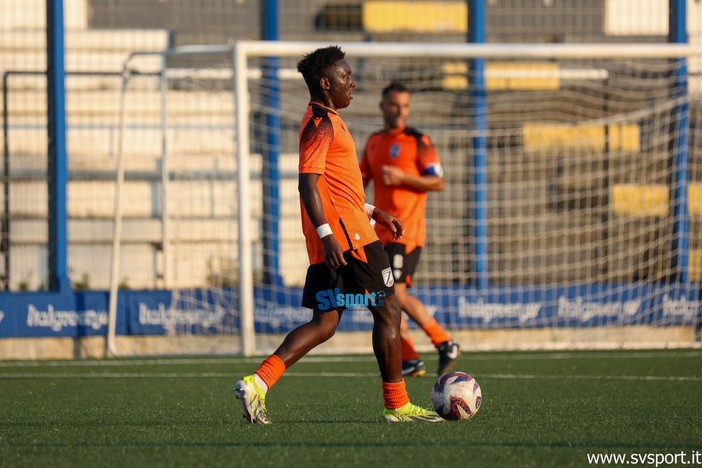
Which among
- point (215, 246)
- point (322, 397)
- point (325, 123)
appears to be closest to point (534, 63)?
point (215, 246)

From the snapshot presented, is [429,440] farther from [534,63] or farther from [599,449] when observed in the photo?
[534,63]

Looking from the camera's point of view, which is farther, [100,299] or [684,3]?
[684,3]

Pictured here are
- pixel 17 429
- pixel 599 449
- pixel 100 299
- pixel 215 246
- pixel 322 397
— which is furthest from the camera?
pixel 215 246

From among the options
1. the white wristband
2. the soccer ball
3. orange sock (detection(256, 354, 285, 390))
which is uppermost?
the white wristband

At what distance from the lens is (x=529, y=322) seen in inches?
485

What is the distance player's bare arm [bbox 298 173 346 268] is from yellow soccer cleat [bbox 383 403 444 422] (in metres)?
0.77

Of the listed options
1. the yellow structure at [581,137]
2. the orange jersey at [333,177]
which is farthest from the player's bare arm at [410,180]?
the yellow structure at [581,137]

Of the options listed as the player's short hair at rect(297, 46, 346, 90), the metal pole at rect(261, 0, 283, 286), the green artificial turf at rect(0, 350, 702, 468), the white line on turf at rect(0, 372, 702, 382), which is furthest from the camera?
the metal pole at rect(261, 0, 283, 286)

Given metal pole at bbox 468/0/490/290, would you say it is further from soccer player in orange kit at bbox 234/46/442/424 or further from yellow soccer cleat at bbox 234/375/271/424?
yellow soccer cleat at bbox 234/375/271/424

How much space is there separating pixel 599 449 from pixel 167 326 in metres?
7.56

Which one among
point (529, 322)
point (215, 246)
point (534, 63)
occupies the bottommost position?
point (529, 322)

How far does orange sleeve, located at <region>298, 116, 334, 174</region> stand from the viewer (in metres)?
5.59

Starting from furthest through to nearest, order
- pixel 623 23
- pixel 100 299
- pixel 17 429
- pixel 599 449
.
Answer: pixel 623 23 → pixel 100 299 → pixel 17 429 → pixel 599 449

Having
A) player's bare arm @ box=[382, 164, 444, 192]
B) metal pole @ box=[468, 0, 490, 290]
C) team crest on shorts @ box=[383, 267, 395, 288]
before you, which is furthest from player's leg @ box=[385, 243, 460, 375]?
metal pole @ box=[468, 0, 490, 290]
